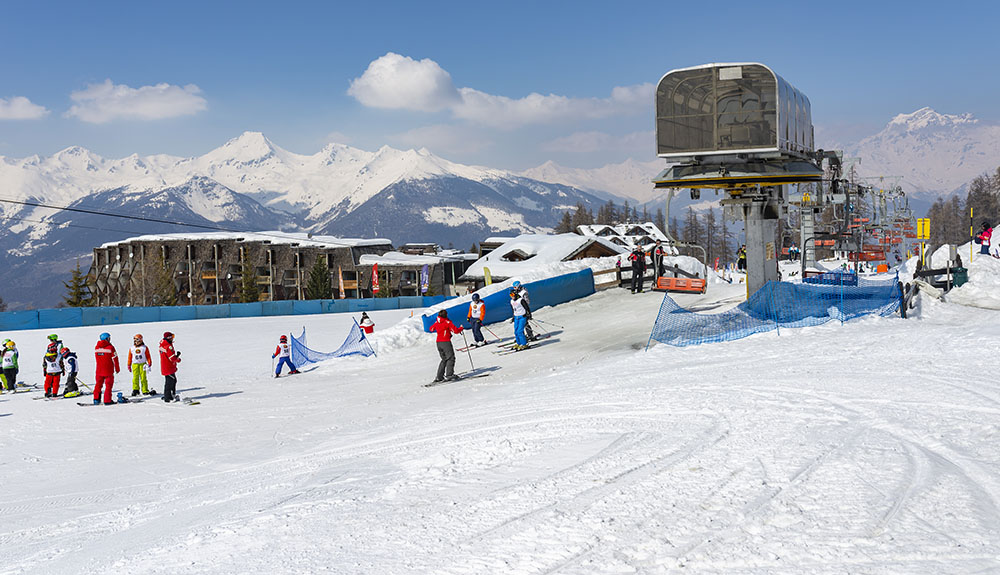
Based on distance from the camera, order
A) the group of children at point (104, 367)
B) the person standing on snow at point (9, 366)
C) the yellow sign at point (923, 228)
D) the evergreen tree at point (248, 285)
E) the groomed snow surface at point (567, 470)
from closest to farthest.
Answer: the groomed snow surface at point (567, 470) → the group of children at point (104, 367) → the person standing on snow at point (9, 366) → the yellow sign at point (923, 228) → the evergreen tree at point (248, 285)

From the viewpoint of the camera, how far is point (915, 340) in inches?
560

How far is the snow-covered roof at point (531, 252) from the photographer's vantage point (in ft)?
197

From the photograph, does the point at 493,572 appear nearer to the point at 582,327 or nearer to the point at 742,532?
the point at 742,532

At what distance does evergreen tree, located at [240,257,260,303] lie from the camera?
90619mm

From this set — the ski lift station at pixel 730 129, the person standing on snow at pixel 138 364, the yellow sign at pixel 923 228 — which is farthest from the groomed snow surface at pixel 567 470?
the yellow sign at pixel 923 228

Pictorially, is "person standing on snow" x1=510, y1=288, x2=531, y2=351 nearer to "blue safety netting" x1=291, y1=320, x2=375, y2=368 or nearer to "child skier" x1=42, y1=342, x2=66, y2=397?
"blue safety netting" x1=291, y1=320, x2=375, y2=368

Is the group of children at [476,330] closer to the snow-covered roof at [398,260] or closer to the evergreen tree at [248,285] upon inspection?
the snow-covered roof at [398,260]

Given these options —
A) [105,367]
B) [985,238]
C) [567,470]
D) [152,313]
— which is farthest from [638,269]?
[152,313]

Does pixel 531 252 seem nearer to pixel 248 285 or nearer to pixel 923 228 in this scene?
pixel 923 228

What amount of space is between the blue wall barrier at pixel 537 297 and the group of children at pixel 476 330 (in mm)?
2132

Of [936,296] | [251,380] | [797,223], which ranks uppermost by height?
[797,223]

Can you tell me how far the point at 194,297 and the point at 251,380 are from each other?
285 feet

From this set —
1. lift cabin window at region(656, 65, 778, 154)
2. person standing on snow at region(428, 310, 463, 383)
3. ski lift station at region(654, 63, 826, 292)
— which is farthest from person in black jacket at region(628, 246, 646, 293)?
person standing on snow at region(428, 310, 463, 383)

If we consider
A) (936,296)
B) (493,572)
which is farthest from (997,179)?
(493,572)
